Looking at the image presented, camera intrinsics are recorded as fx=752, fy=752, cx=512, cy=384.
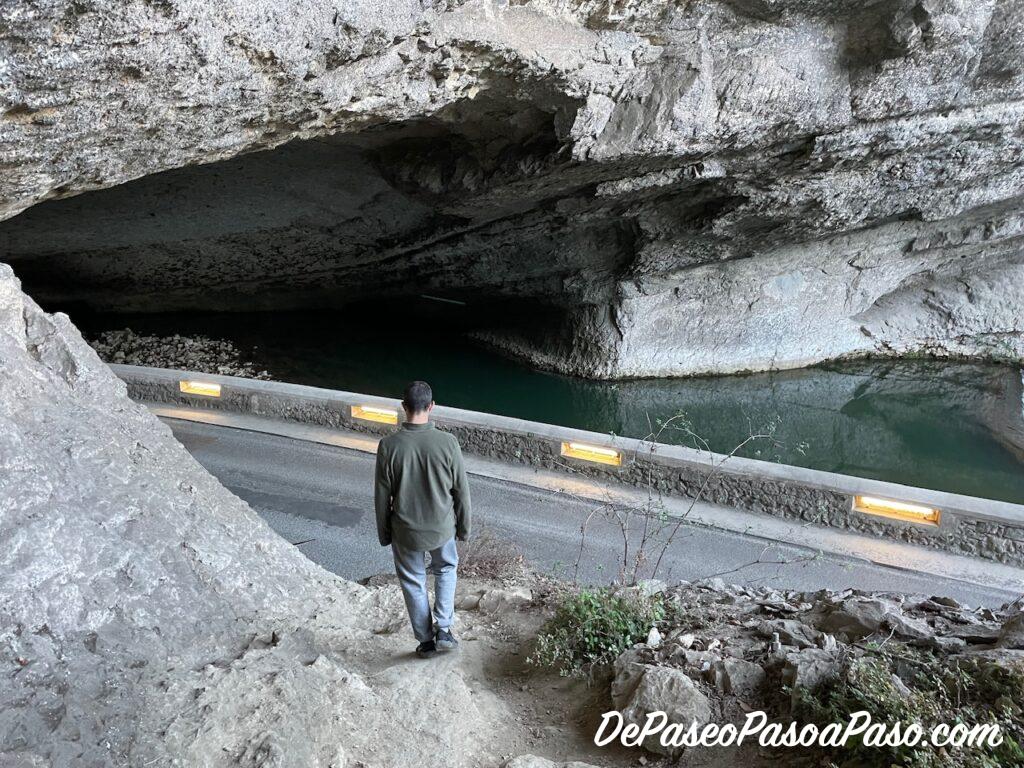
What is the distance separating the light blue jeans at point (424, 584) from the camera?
3.66m

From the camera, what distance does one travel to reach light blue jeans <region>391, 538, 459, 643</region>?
144 inches

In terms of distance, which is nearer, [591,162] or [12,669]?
[12,669]

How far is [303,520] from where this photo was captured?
266 inches

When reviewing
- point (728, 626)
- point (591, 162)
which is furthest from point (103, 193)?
point (728, 626)

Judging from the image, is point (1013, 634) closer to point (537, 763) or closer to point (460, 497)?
point (537, 763)

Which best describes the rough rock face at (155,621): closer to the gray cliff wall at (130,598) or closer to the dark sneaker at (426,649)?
the gray cliff wall at (130,598)

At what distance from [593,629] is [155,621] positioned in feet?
6.82

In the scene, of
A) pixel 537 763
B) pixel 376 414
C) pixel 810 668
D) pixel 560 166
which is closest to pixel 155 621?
pixel 537 763

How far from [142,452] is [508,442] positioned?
159 inches

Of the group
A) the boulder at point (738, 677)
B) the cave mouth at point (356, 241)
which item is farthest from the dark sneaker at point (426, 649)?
the cave mouth at point (356, 241)

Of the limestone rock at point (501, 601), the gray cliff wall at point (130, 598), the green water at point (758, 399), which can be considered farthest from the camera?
the green water at point (758, 399)

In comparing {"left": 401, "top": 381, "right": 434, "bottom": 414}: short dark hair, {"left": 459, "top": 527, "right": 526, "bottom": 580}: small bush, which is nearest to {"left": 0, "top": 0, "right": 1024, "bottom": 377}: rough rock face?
{"left": 401, "top": 381, "right": 434, "bottom": 414}: short dark hair

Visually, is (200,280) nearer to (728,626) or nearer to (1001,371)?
(728,626)

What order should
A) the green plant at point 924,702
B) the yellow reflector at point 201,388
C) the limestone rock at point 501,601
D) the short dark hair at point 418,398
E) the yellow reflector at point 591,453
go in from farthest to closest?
the yellow reflector at point 201,388
the yellow reflector at point 591,453
the limestone rock at point 501,601
the short dark hair at point 418,398
the green plant at point 924,702
